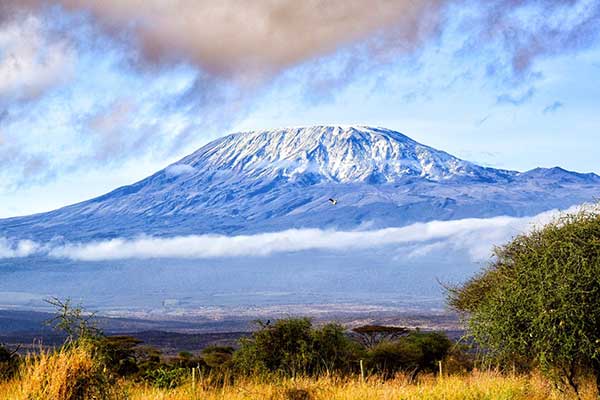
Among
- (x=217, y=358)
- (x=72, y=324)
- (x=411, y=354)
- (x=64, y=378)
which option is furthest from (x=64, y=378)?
(x=217, y=358)

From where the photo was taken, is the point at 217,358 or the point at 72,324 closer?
the point at 72,324

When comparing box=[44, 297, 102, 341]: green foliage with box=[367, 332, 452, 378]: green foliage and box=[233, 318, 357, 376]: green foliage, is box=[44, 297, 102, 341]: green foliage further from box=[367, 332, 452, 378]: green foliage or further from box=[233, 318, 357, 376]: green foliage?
box=[367, 332, 452, 378]: green foliage

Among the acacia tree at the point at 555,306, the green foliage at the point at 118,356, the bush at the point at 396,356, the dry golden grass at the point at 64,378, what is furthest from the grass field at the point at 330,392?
the bush at the point at 396,356

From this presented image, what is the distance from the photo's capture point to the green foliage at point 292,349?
39.8m

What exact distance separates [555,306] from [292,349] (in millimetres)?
22319

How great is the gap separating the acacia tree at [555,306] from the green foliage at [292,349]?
56.9 feet

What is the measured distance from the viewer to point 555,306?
2005cm

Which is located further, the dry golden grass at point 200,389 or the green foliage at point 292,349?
the green foliage at point 292,349

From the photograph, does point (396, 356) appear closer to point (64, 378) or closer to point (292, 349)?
point (292, 349)

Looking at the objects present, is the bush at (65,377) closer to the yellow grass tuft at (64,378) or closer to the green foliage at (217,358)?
the yellow grass tuft at (64,378)

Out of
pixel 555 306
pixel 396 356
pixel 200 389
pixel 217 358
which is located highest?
pixel 555 306

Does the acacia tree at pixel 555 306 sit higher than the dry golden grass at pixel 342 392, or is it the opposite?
the acacia tree at pixel 555 306

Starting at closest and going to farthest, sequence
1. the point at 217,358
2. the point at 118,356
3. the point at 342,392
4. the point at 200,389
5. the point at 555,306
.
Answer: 1. the point at 555,306
2. the point at 200,389
3. the point at 342,392
4. the point at 118,356
5. the point at 217,358

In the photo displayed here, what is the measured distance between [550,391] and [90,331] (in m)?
12.9
